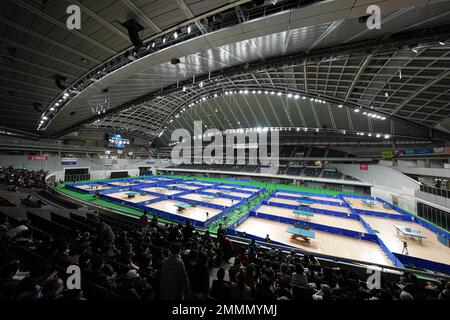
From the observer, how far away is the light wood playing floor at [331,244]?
35.2ft

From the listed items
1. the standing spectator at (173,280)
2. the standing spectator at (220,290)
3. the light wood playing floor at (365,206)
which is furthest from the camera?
the light wood playing floor at (365,206)

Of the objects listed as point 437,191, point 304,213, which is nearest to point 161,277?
point 304,213

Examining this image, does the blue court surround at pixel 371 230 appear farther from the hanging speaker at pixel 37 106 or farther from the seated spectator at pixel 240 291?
the hanging speaker at pixel 37 106

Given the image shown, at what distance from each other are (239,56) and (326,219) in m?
17.2

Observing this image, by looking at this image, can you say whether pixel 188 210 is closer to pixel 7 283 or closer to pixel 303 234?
pixel 303 234

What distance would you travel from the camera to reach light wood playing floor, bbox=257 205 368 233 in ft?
51.3

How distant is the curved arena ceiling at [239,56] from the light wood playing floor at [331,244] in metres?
11.9

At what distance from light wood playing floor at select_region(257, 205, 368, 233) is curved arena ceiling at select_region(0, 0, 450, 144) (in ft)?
41.2

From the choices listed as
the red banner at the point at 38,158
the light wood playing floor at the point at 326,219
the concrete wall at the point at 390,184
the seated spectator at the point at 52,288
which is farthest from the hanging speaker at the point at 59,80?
the concrete wall at the point at 390,184

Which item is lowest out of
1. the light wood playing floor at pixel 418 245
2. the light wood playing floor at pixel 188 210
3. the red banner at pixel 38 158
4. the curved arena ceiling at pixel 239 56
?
the light wood playing floor at pixel 418 245

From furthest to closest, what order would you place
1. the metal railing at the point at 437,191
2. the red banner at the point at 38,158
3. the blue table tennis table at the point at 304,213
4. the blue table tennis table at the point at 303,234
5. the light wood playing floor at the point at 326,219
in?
the red banner at the point at 38,158 → the blue table tennis table at the point at 304,213 → the light wood playing floor at the point at 326,219 → the metal railing at the point at 437,191 → the blue table tennis table at the point at 303,234

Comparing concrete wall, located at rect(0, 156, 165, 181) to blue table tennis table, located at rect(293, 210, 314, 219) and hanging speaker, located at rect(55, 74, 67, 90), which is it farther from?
blue table tennis table, located at rect(293, 210, 314, 219)

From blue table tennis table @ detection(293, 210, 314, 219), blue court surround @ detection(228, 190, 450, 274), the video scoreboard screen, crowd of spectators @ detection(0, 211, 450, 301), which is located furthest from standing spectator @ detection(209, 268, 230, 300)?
the video scoreboard screen

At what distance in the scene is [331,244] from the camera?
12203mm
